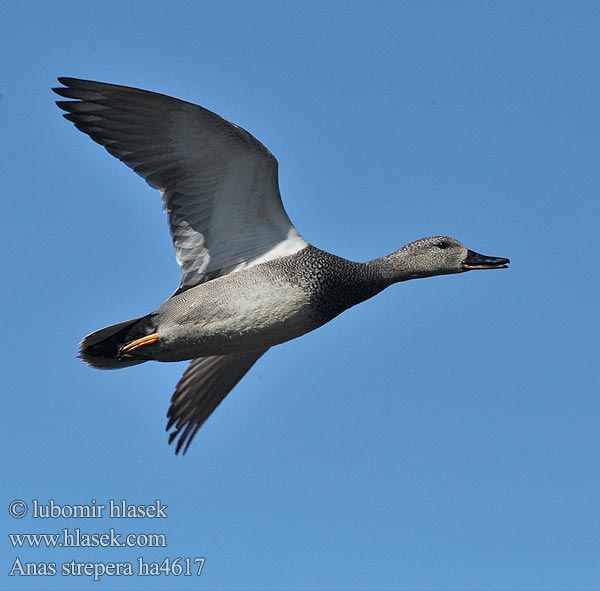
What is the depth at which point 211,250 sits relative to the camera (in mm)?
10555

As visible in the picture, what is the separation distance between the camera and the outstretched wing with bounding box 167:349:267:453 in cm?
1205

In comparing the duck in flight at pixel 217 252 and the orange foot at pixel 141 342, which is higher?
the duck in flight at pixel 217 252

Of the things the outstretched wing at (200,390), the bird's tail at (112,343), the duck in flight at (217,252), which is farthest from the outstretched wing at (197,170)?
the outstretched wing at (200,390)

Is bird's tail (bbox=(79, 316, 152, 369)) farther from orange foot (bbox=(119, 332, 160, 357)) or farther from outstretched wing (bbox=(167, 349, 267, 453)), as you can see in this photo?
outstretched wing (bbox=(167, 349, 267, 453))

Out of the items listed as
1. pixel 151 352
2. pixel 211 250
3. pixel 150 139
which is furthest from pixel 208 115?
pixel 151 352

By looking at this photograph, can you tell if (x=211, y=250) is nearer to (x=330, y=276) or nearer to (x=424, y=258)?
(x=330, y=276)

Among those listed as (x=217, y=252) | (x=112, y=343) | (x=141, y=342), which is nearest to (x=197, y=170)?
(x=217, y=252)

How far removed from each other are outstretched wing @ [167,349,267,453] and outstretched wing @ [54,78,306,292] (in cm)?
169

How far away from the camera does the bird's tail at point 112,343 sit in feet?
34.0

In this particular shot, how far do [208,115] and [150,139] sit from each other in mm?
576

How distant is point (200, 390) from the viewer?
12133 mm

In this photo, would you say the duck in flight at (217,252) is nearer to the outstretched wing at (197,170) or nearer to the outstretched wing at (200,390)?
the outstretched wing at (197,170)

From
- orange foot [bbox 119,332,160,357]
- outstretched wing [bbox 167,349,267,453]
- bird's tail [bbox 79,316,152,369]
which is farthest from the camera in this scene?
outstretched wing [bbox 167,349,267,453]

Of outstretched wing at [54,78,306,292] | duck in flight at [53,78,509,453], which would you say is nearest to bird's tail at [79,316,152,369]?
duck in flight at [53,78,509,453]
